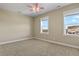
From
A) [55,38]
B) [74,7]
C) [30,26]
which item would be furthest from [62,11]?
[30,26]

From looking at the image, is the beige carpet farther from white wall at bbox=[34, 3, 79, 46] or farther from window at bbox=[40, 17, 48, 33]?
window at bbox=[40, 17, 48, 33]

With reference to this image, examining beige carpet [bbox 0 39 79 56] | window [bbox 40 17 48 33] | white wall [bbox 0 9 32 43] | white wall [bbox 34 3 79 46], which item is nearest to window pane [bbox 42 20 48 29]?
window [bbox 40 17 48 33]

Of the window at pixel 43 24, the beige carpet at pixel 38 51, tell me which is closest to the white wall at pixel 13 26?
→ the window at pixel 43 24

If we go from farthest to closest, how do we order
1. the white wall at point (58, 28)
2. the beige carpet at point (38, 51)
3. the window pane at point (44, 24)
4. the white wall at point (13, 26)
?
the window pane at point (44, 24), the white wall at point (13, 26), the white wall at point (58, 28), the beige carpet at point (38, 51)

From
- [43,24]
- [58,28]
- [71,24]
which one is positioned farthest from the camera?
[43,24]

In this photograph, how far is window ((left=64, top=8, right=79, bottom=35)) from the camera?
4.11 m

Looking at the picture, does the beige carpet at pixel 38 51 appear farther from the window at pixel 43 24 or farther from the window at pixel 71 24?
the window at pixel 43 24

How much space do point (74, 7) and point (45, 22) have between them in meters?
2.84

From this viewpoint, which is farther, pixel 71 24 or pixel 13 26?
pixel 13 26

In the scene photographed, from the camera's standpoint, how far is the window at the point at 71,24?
4.11 metres

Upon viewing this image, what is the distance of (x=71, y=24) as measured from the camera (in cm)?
439

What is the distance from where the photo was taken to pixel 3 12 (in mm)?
5219

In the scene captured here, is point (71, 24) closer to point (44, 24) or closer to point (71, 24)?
point (71, 24)

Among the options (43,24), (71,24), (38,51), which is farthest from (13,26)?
(71,24)
